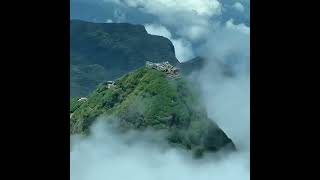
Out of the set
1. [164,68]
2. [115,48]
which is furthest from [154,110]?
[115,48]

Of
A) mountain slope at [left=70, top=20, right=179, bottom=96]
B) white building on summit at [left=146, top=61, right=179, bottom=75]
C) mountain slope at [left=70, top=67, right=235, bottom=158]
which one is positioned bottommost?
mountain slope at [left=70, top=67, right=235, bottom=158]

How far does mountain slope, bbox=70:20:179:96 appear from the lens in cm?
11375

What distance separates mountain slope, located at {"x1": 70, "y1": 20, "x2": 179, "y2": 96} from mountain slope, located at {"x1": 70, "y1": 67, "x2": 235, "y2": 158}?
1668 centimetres

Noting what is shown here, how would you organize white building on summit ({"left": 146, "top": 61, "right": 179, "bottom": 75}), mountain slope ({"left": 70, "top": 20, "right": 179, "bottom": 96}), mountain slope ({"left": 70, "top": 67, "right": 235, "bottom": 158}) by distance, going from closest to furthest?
mountain slope ({"left": 70, "top": 67, "right": 235, "bottom": 158}), white building on summit ({"left": 146, "top": 61, "right": 179, "bottom": 75}), mountain slope ({"left": 70, "top": 20, "right": 179, "bottom": 96})

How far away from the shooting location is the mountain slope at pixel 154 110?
88.6 m

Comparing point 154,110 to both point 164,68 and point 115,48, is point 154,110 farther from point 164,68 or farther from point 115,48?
point 115,48

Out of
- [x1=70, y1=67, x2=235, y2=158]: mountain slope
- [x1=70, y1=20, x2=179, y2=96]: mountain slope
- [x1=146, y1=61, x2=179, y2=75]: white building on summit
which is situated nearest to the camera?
[x1=70, y1=67, x2=235, y2=158]: mountain slope

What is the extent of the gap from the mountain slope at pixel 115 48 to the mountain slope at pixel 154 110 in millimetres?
16678
